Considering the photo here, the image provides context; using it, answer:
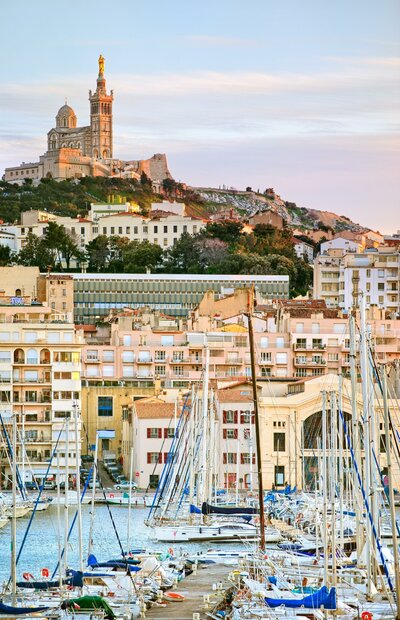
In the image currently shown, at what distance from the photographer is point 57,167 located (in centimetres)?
19738

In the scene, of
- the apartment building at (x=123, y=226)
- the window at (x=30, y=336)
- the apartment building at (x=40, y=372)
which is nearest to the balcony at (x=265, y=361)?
the apartment building at (x=40, y=372)

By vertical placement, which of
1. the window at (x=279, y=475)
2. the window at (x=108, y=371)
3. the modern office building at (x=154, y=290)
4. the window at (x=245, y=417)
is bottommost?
the window at (x=279, y=475)

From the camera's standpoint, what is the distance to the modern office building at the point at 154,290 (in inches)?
5000

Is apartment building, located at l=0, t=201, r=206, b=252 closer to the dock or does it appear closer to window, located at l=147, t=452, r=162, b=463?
window, located at l=147, t=452, r=162, b=463

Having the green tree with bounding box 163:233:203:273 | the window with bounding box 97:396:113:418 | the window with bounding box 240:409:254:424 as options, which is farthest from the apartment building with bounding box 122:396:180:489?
the green tree with bounding box 163:233:203:273

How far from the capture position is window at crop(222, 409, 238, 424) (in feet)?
275

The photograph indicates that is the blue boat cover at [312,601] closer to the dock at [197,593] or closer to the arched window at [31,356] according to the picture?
the dock at [197,593]

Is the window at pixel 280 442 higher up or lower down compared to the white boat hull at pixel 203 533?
higher up

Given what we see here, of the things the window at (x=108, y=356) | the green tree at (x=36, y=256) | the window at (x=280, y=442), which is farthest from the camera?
the green tree at (x=36, y=256)

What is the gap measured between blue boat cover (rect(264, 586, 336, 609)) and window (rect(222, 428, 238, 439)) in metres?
41.9

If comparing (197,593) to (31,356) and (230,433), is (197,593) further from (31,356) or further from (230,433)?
(31,356)

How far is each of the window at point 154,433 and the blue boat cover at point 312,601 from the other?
42.2 meters

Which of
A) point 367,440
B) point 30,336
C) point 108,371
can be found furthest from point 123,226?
point 367,440

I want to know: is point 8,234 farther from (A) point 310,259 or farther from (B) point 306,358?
(B) point 306,358
